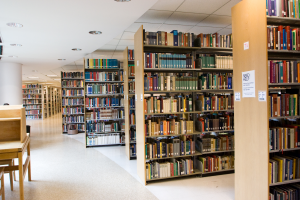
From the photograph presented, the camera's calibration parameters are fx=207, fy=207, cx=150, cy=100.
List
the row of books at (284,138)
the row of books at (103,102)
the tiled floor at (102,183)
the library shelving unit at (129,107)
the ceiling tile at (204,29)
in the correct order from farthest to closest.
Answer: the row of books at (103,102) → the library shelving unit at (129,107) → the ceiling tile at (204,29) → the tiled floor at (102,183) → the row of books at (284,138)

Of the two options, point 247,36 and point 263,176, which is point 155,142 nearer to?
point 263,176

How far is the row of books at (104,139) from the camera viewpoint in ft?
21.3

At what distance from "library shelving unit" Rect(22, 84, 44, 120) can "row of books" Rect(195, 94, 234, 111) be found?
47.8 ft

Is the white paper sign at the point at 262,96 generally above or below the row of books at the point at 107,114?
above

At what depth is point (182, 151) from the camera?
3.83m

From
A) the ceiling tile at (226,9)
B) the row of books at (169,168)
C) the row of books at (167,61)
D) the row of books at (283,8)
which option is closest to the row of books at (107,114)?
the row of books at (169,168)

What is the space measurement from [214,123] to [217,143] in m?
0.41

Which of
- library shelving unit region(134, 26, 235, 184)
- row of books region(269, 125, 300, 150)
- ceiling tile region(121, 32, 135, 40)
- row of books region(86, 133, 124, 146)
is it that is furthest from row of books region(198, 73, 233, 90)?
row of books region(86, 133, 124, 146)

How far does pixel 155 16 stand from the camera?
165 inches

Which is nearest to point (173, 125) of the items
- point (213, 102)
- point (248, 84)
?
point (213, 102)

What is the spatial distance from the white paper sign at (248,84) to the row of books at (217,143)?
156 cm

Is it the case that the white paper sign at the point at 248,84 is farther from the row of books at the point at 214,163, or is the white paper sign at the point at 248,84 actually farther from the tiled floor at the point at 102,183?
the row of books at the point at 214,163

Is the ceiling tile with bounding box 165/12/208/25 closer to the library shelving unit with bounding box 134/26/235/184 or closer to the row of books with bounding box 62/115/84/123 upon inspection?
the library shelving unit with bounding box 134/26/235/184

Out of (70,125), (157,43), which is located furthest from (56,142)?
(157,43)
